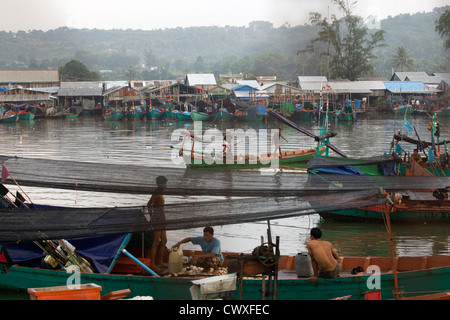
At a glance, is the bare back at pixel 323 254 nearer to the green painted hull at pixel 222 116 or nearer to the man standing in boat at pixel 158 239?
the man standing in boat at pixel 158 239

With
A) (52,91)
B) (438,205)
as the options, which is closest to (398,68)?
(52,91)

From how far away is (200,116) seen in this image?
40281mm

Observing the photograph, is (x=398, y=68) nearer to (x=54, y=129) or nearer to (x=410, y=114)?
(x=410, y=114)

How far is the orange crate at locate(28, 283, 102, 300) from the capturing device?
5.11 metres

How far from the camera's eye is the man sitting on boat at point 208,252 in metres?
6.89

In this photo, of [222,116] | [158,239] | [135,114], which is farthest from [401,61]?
[158,239]

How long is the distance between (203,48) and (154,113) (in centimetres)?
11898

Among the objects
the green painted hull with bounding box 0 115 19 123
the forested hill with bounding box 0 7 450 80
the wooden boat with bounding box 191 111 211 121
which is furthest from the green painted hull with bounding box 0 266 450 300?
the forested hill with bounding box 0 7 450 80

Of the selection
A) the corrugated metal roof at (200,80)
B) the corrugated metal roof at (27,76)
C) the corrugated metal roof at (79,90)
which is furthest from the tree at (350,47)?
the corrugated metal roof at (27,76)

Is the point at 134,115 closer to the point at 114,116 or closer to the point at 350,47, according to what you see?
the point at 114,116

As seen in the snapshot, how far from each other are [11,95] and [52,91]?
3700 mm

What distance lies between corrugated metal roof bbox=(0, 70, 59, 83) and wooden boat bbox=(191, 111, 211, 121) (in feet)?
62.0

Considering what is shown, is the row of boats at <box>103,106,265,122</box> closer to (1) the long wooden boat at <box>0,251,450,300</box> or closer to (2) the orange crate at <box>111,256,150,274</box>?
(2) the orange crate at <box>111,256,150,274</box>

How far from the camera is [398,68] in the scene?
69.2 metres
